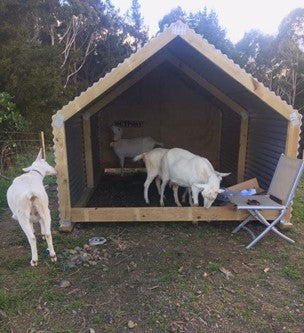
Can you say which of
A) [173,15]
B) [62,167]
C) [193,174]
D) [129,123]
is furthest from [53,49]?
[173,15]

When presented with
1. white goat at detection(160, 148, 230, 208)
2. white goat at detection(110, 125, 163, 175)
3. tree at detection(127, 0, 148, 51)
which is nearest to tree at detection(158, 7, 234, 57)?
tree at detection(127, 0, 148, 51)

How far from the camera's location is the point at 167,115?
34.7ft

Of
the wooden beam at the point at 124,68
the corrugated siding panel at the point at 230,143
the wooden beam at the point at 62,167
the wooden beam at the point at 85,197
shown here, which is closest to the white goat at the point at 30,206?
the wooden beam at the point at 62,167

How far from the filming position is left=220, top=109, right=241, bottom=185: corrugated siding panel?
28.2ft

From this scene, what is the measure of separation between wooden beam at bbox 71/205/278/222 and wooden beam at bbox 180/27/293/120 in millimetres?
1844

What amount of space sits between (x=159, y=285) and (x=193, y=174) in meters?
2.46

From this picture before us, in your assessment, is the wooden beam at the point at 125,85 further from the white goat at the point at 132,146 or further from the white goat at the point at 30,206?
the white goat at the point at 30,206

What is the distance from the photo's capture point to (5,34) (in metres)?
14.6

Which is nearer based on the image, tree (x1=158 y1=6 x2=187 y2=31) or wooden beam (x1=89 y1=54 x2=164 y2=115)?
wooden beam (x1=89 y1=54 x2=164 y2=115)

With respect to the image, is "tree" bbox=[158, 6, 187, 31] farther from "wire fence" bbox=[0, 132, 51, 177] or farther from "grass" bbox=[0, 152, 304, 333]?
"grass" bbox=[0, 152, 304, 333]

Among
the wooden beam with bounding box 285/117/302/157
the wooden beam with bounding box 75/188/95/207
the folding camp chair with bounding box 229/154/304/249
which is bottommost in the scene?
the wooden beam with bounding box 75/188/95/207

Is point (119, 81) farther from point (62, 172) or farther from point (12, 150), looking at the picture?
point (12, 150)

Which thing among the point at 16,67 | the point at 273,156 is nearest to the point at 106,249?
the point at 273,156

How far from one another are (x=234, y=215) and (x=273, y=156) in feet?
4.87
